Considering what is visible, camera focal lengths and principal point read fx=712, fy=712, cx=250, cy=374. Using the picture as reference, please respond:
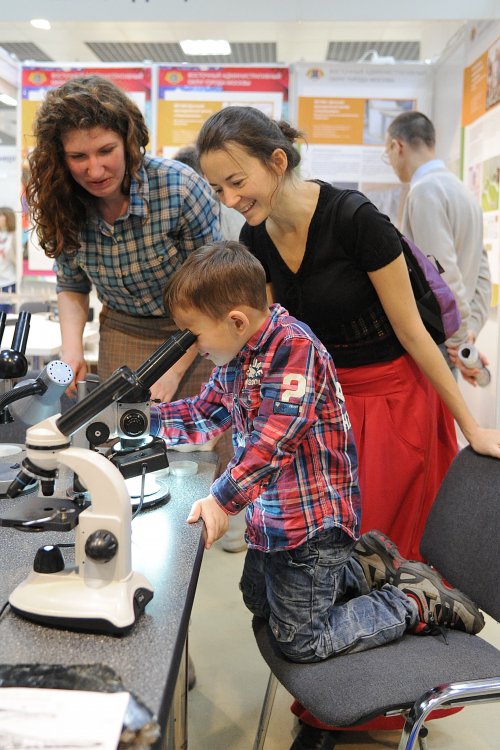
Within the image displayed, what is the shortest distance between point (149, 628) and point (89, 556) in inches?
4.3

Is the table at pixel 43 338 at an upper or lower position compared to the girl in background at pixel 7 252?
lower

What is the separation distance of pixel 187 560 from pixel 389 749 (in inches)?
42.8

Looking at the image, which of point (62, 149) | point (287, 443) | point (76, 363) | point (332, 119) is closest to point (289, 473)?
point (287, 443)

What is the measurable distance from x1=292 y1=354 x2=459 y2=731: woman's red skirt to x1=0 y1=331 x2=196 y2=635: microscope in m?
0.87

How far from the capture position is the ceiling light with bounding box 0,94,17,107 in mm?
4590

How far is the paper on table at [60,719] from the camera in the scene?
2.11ft

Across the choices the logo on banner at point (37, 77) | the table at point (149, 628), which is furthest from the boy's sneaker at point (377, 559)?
the logo on banner at point (37, 77)

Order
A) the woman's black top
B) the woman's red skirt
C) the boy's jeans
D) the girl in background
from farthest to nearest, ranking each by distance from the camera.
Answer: the girl in background → the woman's red skirt → the woman's black top → the boy's jeans

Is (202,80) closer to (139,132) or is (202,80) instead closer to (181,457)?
(139,132)

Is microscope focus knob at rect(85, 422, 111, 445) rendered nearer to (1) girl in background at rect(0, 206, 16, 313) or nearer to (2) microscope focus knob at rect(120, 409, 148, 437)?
(2) microscope focus knob at rect(120, 409, 148, 437)

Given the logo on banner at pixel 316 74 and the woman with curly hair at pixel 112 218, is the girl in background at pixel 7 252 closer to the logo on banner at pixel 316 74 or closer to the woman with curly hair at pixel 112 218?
the logo on banner at pixel 316 74

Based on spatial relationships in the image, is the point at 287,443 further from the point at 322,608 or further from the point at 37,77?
the point at 37,77

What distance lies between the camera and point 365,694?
3.59 ft

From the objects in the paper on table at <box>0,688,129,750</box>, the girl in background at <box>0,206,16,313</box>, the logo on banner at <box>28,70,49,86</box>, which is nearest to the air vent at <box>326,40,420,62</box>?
the logo on banner at <box>28,70,49,86</box>
